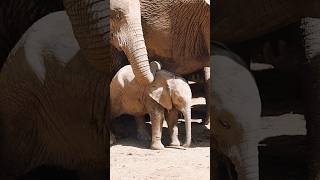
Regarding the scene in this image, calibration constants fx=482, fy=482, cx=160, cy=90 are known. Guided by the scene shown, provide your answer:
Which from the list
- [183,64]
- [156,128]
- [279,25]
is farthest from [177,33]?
[279,25]

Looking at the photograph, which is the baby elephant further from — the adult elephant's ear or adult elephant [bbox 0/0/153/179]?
adult elephant [bbox 0/0/153/179]

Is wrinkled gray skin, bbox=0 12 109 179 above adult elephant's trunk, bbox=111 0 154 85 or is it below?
below

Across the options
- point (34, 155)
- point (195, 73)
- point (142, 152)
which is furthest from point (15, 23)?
point (195, 73)

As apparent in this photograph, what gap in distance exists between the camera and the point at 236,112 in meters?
0.80

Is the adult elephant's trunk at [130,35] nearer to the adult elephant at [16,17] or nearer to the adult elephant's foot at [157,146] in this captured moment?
the adult elephant's foot at [157,146]

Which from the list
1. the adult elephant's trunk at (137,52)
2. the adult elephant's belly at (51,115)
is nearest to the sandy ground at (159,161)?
the adult elephant's trunk at (137,52)

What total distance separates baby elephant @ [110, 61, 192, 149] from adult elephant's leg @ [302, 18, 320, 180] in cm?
142

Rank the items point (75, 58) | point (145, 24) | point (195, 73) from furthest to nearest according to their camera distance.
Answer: point (195, 73), point (145, 24), point (75, 58)

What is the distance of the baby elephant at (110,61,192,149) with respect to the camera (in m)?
2.22

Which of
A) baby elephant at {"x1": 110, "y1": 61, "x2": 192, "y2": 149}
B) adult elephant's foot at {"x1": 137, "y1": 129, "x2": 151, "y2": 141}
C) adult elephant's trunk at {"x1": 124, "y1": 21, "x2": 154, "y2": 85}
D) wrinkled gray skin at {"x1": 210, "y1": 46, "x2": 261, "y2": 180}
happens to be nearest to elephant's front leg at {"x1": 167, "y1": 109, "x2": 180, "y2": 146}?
baby elephant at {"x1": 110, "y1": 61, "x2": 192, "y2": 149}

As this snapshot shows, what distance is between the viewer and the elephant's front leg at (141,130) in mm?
2311

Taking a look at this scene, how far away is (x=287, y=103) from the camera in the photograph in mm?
800

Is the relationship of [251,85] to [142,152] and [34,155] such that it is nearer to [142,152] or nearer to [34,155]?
[34,155]

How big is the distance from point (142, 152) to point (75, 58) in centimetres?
151
